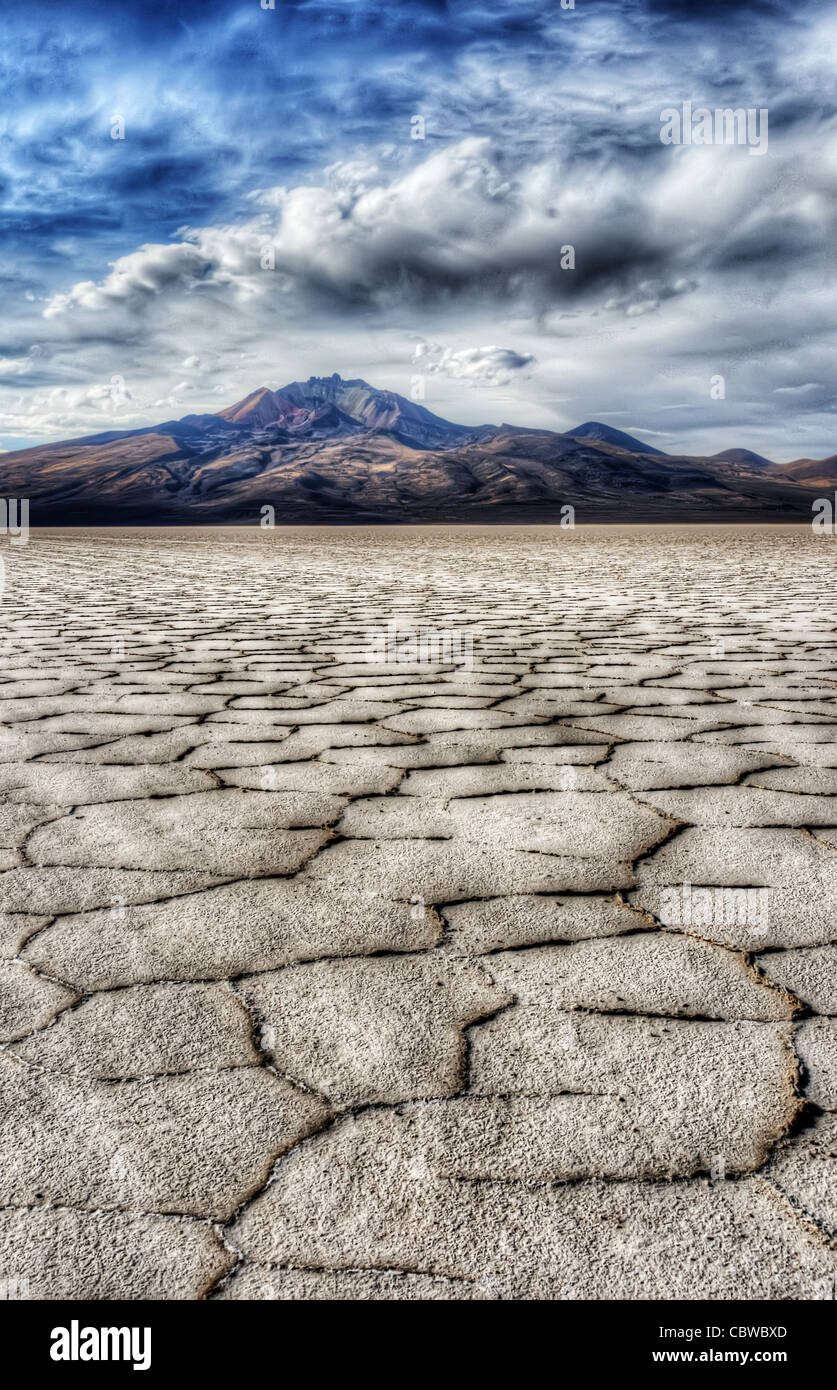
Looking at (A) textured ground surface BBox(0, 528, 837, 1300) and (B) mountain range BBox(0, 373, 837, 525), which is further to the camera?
(B) mountain range BBox(0, 373, 837, 525)

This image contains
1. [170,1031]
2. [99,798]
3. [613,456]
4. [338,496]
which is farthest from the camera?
[613,456]

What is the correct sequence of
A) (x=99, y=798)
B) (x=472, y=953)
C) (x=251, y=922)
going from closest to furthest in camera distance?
(x=472, y=953)
(x=251, y=922)
(x=99, y=798)

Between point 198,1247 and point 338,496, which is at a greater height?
point 338,496

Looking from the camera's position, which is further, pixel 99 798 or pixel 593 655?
pixel 593 655

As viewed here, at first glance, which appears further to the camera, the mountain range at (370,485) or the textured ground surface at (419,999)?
the mountain range at (370,485)

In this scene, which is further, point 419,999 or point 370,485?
point 370,485

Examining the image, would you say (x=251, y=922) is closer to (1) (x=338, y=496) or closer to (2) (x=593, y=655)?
(2) (x=593, y=655)
